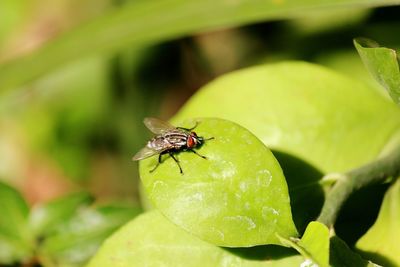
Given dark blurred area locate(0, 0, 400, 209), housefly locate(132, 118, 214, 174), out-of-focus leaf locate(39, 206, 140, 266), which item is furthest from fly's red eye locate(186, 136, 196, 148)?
dark blurred area locate(0, 0, 400, 209)

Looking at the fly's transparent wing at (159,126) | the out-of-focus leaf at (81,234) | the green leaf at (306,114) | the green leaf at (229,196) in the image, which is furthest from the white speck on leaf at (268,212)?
the out-of-focus leaf at (81,234)

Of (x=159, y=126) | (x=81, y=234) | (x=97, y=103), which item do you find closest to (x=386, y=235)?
(x=159, y=126)

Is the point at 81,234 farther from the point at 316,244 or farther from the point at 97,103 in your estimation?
the point at 97,103

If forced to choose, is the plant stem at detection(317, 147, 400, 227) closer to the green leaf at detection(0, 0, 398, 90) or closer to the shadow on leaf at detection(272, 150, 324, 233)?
the shadow on leaf at detection(272, 150, 324, 233)

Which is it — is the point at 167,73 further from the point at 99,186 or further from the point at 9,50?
the point at 9,50

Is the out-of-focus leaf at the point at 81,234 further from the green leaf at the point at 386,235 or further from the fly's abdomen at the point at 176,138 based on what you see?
the green leaf at the point at 386,235
